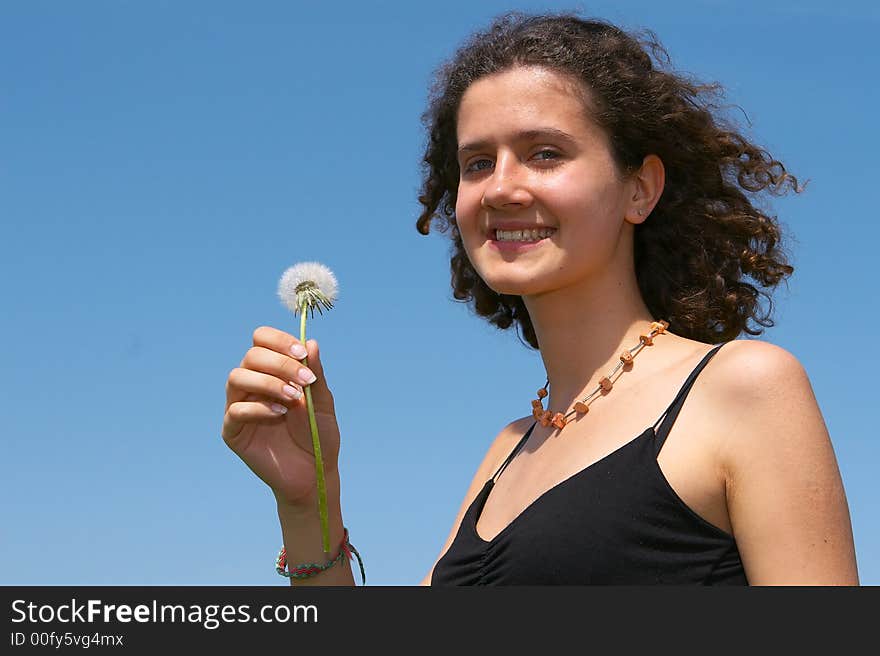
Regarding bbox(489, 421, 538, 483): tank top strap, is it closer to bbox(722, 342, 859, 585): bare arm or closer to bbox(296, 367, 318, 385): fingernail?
bbox(296, 367, 318, 385): fingernail

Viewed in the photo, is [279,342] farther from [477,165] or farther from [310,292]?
[477,165]

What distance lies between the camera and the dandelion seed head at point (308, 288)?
4.30 meters

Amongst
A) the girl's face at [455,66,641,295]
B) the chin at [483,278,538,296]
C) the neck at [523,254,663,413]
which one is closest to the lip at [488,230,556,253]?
the girl's face at [455,66,641,295]

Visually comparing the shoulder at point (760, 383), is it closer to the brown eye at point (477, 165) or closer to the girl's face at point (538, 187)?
the girl's face at point (538, 187)

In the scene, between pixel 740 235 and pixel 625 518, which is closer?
pixel 625 518

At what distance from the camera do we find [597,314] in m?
4.84

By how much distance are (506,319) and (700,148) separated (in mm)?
1495

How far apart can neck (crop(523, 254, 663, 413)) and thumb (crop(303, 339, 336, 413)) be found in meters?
1.01

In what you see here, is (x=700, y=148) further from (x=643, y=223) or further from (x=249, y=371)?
(x=249, y=371)

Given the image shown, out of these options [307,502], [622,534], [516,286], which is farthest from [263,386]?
[622,534]

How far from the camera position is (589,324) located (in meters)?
4.84

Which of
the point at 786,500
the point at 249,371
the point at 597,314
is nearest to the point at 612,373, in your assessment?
the point at 597,314

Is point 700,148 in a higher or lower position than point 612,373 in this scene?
higher

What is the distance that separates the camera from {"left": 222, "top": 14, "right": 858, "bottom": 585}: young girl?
380 cm
